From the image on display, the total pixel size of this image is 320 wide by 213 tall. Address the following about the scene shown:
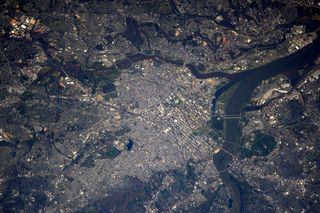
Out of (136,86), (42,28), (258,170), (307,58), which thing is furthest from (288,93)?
(42,28)

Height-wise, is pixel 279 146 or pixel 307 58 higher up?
pixel 307 58

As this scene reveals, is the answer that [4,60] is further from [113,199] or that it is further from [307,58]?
[307,58]

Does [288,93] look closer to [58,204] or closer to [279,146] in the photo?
[279,146]

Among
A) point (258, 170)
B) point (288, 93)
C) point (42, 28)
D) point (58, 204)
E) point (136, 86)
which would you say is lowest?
point (58, 204)

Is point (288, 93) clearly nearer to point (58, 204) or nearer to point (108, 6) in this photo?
point (108, 6)

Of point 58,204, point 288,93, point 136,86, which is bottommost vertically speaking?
point 58,204

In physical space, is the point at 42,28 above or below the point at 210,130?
above

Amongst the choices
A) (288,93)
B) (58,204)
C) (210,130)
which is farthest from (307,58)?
(58,204)
